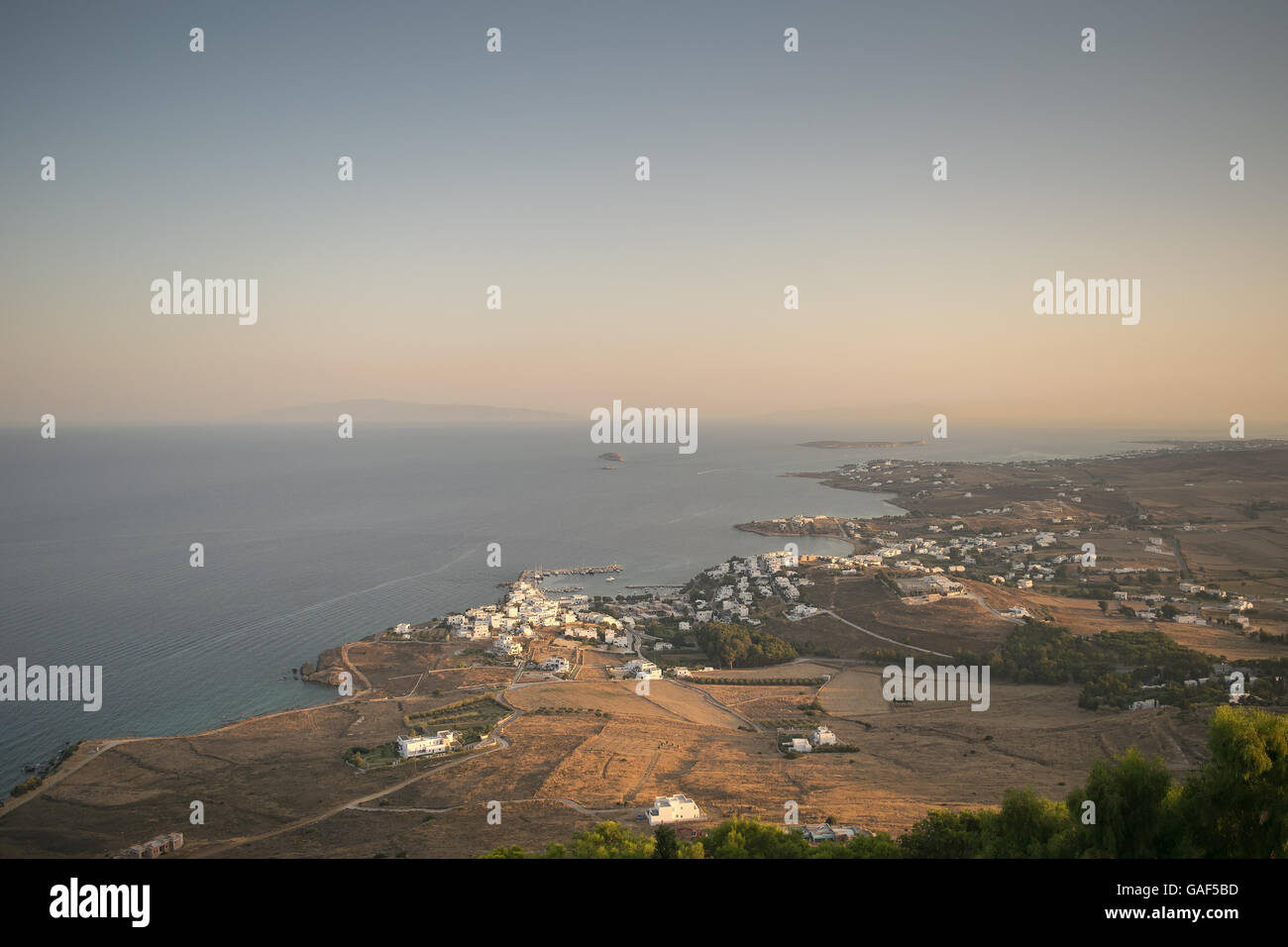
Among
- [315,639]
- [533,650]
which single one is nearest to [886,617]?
[533,650]

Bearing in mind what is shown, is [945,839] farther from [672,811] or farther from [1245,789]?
[672,811]

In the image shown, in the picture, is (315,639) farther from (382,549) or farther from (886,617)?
Answer: (886,617)

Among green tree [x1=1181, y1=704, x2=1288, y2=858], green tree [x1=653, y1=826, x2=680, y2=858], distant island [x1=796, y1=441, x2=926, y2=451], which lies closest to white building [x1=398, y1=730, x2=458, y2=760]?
green tree [x1=653, y1=826, x2=680, y2=858]

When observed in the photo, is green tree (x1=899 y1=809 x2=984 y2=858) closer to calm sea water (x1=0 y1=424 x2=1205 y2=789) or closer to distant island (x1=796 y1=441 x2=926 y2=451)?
calm sea water (x1=0 y1=424 x2=1205 y2=789)

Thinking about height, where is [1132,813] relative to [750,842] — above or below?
above

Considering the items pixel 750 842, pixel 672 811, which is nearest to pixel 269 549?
pixel 672 811

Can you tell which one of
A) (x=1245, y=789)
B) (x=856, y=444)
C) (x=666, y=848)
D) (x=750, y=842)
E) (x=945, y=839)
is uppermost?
(x=856, y=444)

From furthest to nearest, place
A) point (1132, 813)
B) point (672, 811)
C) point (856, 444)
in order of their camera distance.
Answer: point (856, 444) < point (672, 811) < point (1132, 813)

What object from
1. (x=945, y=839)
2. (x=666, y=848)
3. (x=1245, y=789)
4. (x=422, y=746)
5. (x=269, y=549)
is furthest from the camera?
(x=269, y=549)
